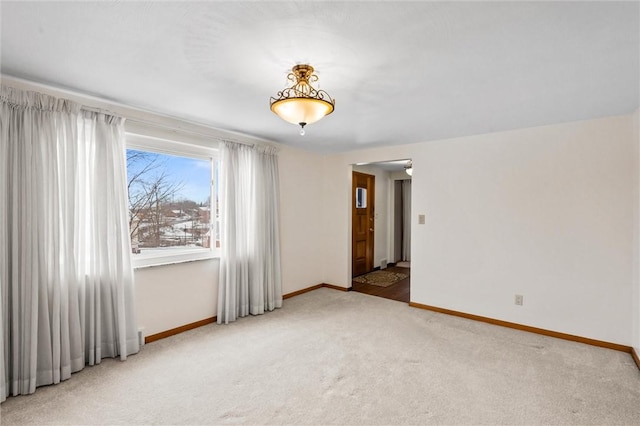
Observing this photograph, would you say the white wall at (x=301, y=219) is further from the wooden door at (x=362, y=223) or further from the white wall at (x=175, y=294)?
the white wall at (x=175, y=294)

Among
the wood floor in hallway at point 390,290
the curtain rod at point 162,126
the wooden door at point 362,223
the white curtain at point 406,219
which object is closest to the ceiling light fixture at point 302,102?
the curtain rod at point 162,126

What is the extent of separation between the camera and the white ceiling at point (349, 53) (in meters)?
1.55

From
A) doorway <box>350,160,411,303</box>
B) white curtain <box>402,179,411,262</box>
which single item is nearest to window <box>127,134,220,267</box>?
doorway <box>350,160,411,303</box>

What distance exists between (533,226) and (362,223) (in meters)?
3.26

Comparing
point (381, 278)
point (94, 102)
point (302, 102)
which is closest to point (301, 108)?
point (302, 102)

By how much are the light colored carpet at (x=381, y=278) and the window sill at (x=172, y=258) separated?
312 cm

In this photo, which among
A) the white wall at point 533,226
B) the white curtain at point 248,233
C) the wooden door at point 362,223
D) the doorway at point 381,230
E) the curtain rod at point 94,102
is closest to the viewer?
the curtain rod at point 94,102

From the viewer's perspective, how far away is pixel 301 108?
7.13ft

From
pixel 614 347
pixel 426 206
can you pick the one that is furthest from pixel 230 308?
pixel 614 347

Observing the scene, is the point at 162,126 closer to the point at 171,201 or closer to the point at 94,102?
the point at 94,102

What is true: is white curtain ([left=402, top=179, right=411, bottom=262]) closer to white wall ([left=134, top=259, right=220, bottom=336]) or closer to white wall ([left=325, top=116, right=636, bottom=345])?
white wall ([left=325, top=116, right=636, bottom=345])

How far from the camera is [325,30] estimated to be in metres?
1.70

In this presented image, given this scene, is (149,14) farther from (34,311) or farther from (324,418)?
(324,418)

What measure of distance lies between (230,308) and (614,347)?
4.10 m
